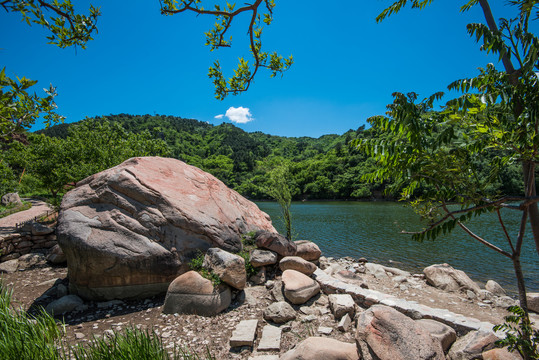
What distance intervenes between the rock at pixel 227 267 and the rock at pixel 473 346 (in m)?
4.16

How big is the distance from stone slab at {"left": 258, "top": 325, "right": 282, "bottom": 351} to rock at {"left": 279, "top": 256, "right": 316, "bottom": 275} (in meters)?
2.40

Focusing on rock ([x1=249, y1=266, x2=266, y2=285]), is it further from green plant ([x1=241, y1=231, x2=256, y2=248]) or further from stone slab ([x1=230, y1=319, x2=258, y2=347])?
stone slab ([x1=230, y1=319, x2=258, y2=347])

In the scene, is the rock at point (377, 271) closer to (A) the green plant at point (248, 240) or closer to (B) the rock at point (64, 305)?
(A) the green plant at point (248, 240)

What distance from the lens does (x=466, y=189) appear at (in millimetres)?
2785

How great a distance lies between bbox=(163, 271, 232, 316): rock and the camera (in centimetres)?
553

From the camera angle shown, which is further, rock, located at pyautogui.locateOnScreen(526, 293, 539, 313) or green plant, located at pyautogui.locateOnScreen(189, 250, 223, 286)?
rock, located at pyautogui.locateOnScreen(526, 293, 539, 313)

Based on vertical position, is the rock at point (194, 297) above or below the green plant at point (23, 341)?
below

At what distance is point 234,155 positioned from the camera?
10462 centimetres

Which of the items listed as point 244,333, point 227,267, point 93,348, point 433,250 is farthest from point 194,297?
point 433,250

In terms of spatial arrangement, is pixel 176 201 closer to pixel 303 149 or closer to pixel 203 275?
pixel 203 275

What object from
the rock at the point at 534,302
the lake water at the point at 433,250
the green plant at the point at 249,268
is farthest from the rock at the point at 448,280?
the green plant at the point at 249,268

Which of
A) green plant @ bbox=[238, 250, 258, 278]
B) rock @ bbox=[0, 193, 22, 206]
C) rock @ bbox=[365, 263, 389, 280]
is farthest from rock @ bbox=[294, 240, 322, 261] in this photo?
rock @ bbox=[0, 193, 22, 206]

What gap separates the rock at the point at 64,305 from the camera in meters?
5.76

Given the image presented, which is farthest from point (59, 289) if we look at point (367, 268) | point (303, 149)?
point (303, 149)
